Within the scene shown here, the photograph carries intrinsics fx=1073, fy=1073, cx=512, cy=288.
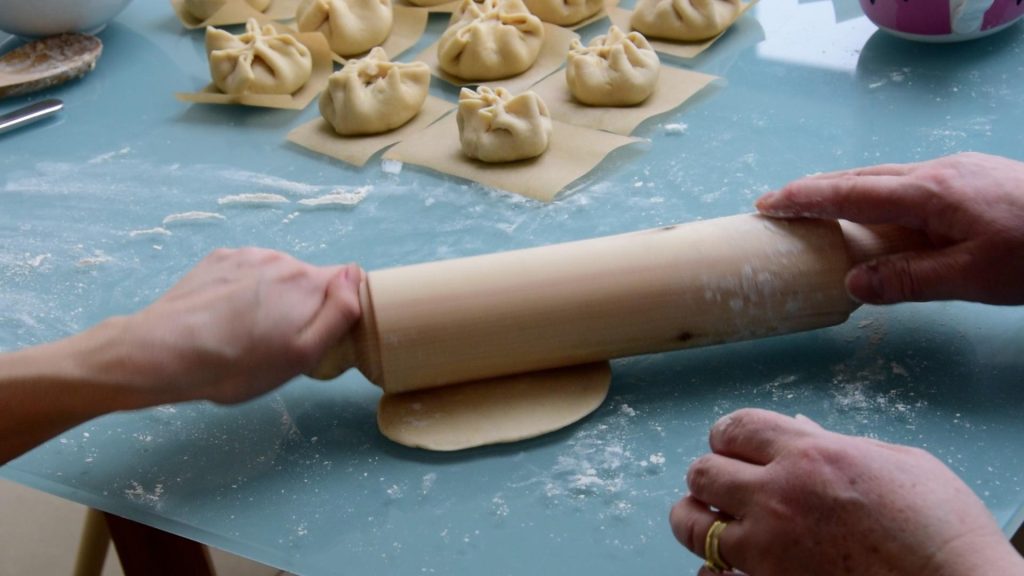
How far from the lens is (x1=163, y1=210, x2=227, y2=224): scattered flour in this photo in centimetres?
185

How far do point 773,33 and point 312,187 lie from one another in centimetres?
101

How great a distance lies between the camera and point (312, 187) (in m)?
1.90

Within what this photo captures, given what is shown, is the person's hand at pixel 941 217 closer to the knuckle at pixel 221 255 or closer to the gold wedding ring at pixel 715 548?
the gold wedding ring at pixel 715 548

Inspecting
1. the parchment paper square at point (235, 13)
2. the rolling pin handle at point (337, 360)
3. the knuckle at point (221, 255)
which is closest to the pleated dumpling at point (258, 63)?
the parchment paper square at point (235, 13)

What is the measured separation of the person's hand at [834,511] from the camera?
99cm

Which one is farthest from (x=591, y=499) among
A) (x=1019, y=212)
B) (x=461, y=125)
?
(x=461, y=125)

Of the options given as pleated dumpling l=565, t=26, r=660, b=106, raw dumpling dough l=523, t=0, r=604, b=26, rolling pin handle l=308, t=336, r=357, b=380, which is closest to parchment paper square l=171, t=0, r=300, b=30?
raw dumpling dough l=523, t=0, r=604, b=26

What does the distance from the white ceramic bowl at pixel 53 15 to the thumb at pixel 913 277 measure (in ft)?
5.82

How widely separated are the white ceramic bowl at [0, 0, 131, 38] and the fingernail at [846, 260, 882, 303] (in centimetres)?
177

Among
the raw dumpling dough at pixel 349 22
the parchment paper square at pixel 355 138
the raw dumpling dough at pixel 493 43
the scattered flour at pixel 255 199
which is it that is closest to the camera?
the scattered flour at pixel 255 199

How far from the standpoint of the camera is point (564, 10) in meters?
2.27

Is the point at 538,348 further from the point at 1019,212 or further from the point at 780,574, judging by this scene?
the point at 1019,212

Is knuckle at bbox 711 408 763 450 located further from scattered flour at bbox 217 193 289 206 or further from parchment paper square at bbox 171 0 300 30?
parchment paper square at bbox 171 0 300 30

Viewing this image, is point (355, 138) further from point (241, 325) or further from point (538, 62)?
point (241, 325)
